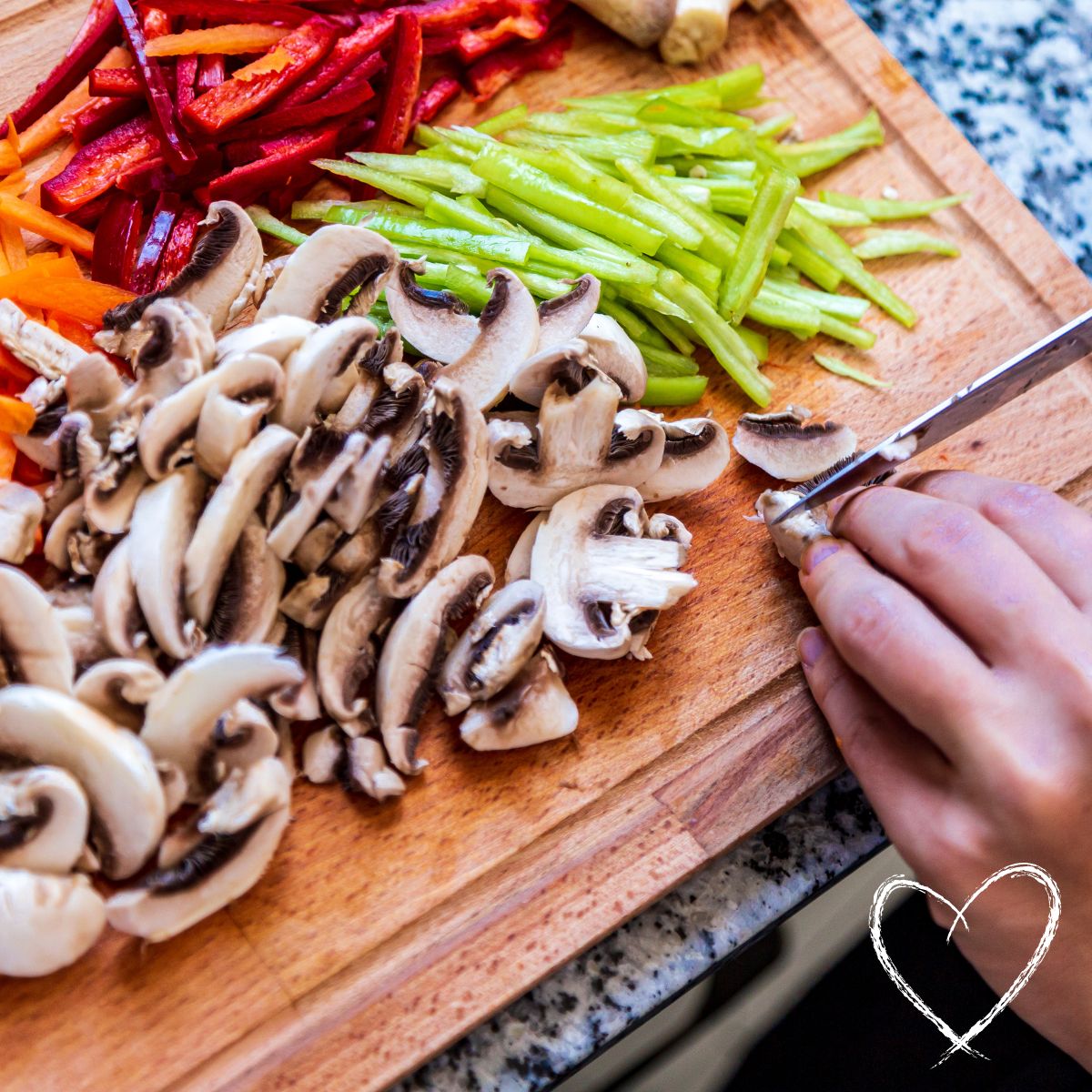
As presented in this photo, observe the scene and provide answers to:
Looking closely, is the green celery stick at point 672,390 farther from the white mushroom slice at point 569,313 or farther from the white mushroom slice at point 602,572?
the white mushroom slice at point 602,572

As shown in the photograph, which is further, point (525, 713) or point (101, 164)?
point (101, 164)

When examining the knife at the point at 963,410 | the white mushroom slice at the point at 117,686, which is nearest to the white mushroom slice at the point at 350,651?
the white mushroom slice at the point at 117,686

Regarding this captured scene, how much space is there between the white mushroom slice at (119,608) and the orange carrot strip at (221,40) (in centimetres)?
132

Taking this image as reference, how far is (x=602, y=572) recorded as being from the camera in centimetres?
210

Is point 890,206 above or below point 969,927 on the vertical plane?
above

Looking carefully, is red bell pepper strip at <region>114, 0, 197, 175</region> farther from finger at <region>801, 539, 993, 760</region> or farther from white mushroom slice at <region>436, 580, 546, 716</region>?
finger at <region>801, 539, 993, 760</region>

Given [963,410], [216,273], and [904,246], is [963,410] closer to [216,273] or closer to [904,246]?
[904,246]

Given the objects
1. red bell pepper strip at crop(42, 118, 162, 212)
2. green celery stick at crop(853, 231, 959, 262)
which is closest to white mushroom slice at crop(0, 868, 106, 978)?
red bell pepper strip at crop(42, 118, 162, 212)

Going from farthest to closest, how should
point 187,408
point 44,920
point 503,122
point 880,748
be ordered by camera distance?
point 503,122, point 880,748, point 187,408, point 44,920

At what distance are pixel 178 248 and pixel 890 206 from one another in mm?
1769

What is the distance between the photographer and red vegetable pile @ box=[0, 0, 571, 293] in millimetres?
2451

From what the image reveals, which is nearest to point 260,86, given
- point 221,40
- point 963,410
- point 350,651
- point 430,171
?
point 221,40

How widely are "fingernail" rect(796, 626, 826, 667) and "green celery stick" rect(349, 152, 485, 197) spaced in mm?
1292

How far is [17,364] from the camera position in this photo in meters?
2.18
